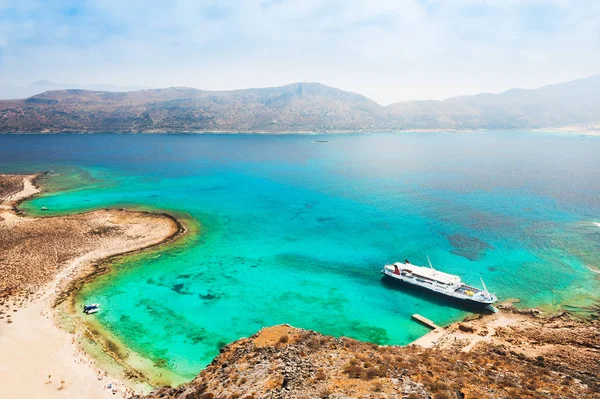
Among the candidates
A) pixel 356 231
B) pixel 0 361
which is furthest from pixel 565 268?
pixel 0 361

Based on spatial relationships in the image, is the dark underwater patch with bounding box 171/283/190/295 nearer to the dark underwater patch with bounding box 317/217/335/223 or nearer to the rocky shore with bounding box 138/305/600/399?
the rocky shore with bounding box 138/305/600/399

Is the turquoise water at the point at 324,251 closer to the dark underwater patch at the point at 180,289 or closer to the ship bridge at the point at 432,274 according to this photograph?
the dark underwater patch at the point at 180,289

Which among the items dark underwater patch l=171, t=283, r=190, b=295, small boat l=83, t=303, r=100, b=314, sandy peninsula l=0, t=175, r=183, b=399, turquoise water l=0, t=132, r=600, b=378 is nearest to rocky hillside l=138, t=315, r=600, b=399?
turquoise water l=0, t=132, r=600, b=378

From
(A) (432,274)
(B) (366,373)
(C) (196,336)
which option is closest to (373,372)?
(B) (366,373)

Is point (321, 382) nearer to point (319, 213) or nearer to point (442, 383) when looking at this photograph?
point (442, 383)

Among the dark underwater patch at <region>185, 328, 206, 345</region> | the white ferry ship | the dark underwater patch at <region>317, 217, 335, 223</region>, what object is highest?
the dark underwater patch at <region>317, 217, 335, 223</region>

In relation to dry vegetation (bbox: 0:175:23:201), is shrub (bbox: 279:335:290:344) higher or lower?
lower
